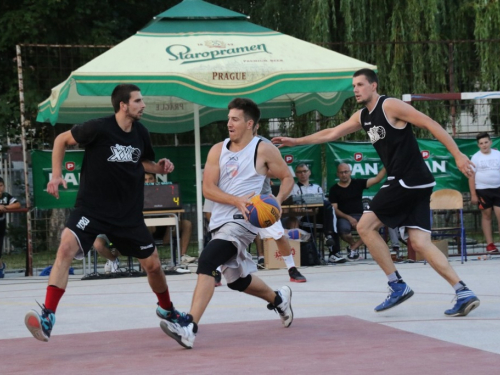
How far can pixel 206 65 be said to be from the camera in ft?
48.5

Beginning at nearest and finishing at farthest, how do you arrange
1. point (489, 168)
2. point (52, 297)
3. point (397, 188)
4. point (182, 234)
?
1. point (52, 297)
2. point (397, 188)
3. point (182, 234)
4. point (489, 168)

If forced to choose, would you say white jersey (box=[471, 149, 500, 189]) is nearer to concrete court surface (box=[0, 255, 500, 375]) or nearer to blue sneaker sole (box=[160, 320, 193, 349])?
concrete court surface (box=[0, 255, 500, 375])

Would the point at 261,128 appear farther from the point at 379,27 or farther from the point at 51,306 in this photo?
the point at 51,306

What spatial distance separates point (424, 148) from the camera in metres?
16.9

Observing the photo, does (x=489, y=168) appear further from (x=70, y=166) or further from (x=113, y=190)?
(x=113, y=190)

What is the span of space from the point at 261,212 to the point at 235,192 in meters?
0.38

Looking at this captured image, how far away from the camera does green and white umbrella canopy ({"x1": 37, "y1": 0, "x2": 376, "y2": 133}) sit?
14.4 m

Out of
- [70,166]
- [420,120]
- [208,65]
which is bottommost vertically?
[70,166]

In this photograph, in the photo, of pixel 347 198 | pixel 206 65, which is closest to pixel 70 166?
pixel 206 65

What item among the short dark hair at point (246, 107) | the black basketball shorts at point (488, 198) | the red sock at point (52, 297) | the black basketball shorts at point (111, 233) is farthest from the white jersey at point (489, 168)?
the red sock at point (52, 297)

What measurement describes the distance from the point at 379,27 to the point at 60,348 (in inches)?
606

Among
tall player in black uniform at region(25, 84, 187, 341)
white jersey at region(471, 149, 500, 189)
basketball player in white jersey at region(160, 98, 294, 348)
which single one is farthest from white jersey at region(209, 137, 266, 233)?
white jersey at region(471, 149, 500, 189)

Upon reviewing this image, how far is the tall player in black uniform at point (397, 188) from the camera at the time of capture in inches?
358

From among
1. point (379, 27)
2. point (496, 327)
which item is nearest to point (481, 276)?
point (496, 327)
